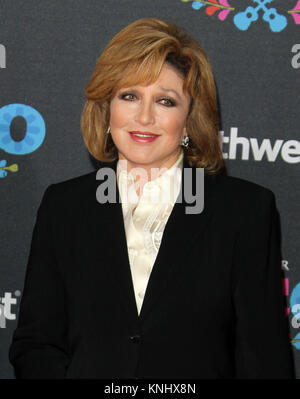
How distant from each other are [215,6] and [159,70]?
0.80m

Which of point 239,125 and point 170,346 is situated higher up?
point 239,125

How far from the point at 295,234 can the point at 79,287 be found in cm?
126

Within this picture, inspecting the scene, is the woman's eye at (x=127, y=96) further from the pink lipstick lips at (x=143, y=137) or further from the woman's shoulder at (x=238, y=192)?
the woman's shoulder at (x=238, y=192)

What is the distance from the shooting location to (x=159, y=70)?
2.24 meters

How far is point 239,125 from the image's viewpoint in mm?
2900

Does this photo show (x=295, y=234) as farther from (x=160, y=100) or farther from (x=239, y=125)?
(x=160, y=100)

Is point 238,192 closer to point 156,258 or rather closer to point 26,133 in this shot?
point 156,258

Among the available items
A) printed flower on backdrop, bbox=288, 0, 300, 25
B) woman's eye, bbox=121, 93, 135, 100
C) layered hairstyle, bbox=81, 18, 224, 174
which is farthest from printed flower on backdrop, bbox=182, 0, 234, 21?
woman's eye, bbox=121, 93, 135, 100

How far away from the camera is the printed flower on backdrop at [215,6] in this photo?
2.82 m

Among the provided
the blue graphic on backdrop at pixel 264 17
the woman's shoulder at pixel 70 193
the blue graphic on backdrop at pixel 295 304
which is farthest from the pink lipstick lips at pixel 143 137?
the blue graphic on backdrop at pixel 295 304

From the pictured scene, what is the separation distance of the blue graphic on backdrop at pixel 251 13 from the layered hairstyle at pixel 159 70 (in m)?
0.52

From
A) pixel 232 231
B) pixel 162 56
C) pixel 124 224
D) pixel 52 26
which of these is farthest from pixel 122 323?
pixel 52 26

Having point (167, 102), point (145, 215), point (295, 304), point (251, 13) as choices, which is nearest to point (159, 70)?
point (167, 102)

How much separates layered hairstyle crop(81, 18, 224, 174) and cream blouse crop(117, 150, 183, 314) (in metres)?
0.15
